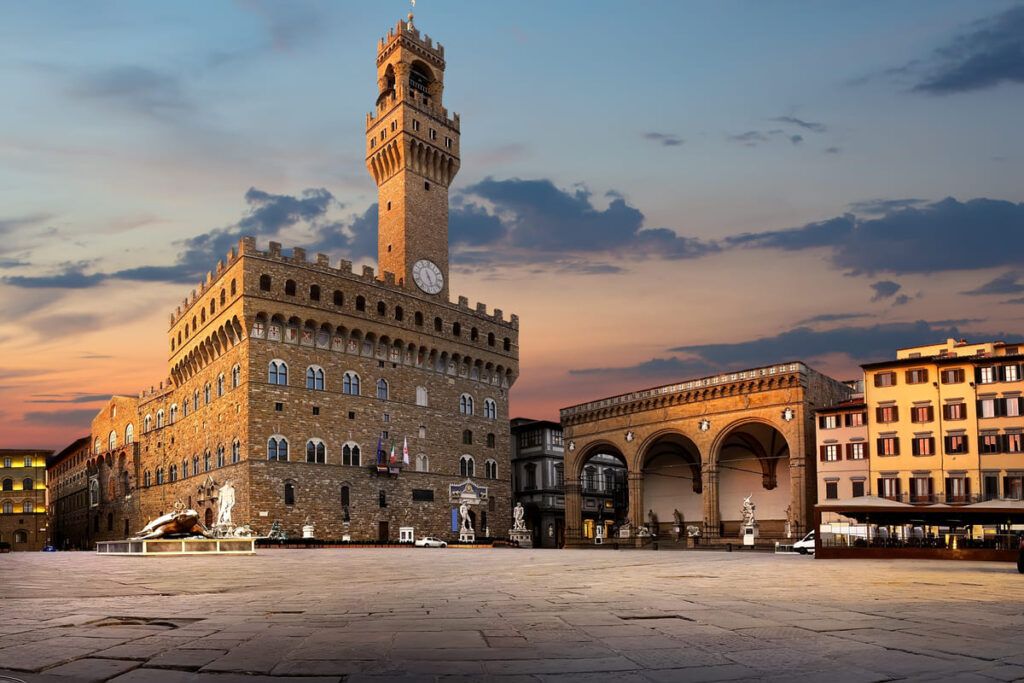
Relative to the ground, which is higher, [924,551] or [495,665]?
[495,665]

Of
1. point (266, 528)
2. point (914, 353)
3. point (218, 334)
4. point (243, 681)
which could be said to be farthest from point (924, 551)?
point (218, 334)

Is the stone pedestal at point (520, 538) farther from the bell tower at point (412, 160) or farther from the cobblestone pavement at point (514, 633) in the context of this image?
the cobblestone pavement at point (514, 633)

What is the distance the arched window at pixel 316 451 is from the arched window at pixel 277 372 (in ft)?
13.2

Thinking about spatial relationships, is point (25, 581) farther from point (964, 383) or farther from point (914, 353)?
point (914, 353)

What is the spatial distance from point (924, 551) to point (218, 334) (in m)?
41.7

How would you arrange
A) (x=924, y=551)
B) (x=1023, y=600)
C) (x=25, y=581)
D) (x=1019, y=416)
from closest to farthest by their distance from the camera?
(x=1023, y=600) < (x=25, y=581) < (x=924, y=551) < (x=1019, y=416)

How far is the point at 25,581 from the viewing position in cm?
1677

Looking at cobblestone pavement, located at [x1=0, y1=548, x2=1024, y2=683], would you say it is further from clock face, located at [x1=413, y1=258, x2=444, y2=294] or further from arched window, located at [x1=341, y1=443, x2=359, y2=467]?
clock face, located at [x1=413, y1=258, x2=444, y2=294]

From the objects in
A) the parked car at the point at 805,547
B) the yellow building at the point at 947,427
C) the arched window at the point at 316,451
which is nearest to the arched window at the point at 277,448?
the arched window at the point at 316,451

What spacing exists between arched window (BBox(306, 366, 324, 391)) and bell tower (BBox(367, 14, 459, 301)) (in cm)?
1002

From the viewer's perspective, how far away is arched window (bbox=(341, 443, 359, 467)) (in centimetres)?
5494

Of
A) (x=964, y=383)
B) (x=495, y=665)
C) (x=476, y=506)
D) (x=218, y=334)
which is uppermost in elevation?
(x=218, y=334)

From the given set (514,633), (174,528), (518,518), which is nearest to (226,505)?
(174,528)

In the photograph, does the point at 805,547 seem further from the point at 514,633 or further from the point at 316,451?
the point at 514,633
